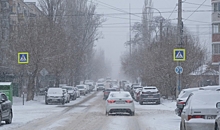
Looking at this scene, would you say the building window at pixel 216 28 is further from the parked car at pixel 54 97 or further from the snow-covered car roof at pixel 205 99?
the snow-covered car roof at pixel 205 99

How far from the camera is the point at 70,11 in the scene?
69688 mm

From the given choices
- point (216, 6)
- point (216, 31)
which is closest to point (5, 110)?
point (216, 6)

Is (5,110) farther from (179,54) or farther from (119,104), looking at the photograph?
(179,54)

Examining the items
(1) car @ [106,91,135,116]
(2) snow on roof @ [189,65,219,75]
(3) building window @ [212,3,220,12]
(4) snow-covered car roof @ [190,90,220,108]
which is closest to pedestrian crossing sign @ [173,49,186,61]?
(1) car @ [106,91,135,116]

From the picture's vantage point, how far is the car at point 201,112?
14891 mm

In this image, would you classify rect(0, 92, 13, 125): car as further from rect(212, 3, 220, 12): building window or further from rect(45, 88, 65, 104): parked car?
rect(212, 3, 220, 12): building window

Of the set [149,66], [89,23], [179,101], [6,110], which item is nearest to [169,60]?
[149,66]

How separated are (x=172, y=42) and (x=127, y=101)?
20001 mm

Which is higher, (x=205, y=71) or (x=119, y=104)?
(x=205, y=71)

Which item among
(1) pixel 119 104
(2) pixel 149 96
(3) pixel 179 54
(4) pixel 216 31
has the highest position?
(4) pixel 216 31

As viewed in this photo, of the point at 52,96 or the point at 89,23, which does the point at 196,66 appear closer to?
A: the point at 52,96

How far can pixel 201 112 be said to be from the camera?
49.5ft

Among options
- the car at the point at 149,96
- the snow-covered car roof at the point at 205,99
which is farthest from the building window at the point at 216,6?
the snow-covered car roof at the point at 205,99

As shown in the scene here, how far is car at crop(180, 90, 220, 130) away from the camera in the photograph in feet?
48.9
